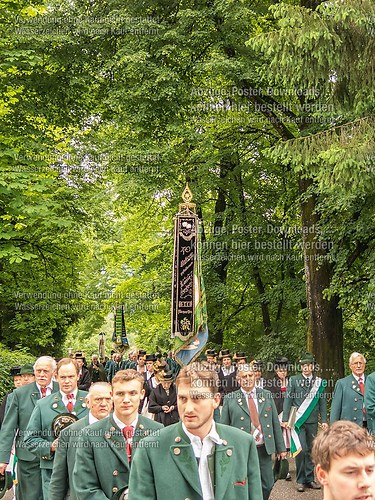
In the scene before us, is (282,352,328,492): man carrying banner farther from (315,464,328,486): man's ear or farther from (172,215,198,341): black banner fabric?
(315,464,328,486): man's ear

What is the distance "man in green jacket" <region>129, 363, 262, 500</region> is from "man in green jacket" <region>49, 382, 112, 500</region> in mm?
1871

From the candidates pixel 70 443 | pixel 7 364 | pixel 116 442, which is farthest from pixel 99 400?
pixel 7 364

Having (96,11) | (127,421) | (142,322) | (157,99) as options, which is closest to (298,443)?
(127,421)

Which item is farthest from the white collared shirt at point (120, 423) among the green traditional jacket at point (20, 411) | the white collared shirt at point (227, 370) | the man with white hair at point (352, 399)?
the white collared shirt at point (227, 370)

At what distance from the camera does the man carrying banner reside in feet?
41.2

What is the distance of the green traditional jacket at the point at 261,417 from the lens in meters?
9.49

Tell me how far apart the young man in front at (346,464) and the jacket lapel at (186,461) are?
0.97 metres

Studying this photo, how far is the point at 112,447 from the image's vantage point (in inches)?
214

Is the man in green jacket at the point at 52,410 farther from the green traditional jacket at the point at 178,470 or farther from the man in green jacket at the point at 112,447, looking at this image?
the green traditional jacket at the point at 178,470

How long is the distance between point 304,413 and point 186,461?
9083mm

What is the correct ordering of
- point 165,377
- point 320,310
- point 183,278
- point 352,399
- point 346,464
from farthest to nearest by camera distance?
point 320,310
point 183,278
point 165,377
point 352,399
point 346,464

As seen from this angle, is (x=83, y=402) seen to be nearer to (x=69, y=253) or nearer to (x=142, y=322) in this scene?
(x=69, y=253)

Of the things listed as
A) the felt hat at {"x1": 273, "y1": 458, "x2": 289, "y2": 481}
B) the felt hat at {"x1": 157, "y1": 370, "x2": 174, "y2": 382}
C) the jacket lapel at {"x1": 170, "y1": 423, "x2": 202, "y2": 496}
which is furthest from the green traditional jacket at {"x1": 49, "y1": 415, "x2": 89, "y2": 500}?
the felt hat at {"x1": 157, "y1": 370, "x2": 174, "y2": 382}

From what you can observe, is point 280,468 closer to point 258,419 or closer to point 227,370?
point 258,419
